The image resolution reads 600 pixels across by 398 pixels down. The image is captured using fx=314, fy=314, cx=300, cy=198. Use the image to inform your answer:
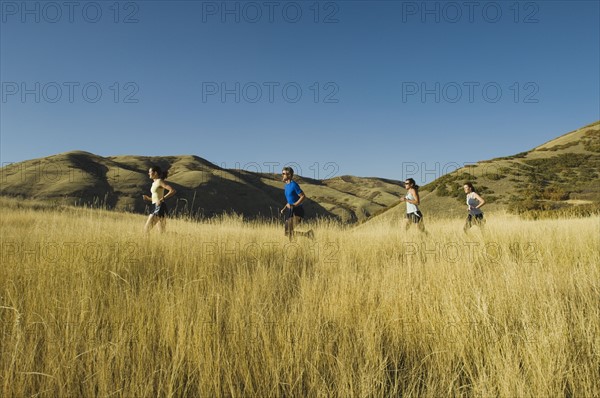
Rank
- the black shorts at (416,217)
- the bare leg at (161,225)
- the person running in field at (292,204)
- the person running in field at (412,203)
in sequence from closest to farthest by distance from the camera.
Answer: the bare leg at (161,225) → the person running in field at (292,204) → the person running in field at (412,203) → the black shorts at (416,217)

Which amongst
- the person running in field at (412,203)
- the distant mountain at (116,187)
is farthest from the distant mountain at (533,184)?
the distant mountain at (116,187)

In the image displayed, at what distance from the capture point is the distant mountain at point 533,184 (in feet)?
64.7

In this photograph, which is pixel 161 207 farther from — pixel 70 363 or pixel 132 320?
pixel 70 363

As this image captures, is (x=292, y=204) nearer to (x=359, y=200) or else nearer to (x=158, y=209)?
(x=158, y=209)

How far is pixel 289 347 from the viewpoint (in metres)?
2.20

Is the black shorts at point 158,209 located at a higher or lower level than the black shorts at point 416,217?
higher

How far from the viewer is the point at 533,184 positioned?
2403cm

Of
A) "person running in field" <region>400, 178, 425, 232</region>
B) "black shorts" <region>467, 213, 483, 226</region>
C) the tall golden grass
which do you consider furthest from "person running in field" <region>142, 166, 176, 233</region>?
"black shorts" <region>467, 213, 483, 226</region>

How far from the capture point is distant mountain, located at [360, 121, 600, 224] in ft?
64.7

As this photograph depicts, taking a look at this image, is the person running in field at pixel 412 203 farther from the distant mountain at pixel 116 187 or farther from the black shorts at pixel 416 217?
the distant mountain at pixel 116 187

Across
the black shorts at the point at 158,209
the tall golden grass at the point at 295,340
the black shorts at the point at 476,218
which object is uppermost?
the black shorts at the point at 158,209

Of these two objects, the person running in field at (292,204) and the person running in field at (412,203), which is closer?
the person running in field at (292,204)

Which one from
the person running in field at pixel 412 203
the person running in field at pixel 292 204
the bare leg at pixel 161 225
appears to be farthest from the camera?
the person running in field at pixel 412 203

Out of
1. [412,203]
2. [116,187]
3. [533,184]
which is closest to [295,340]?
[412,203]
